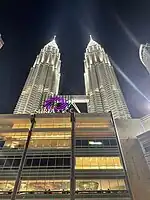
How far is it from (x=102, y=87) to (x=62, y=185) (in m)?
51.6

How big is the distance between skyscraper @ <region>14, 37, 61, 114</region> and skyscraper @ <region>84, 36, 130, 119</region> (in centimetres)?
1353

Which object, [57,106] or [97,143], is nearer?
[97,143]

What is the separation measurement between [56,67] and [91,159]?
217 feet

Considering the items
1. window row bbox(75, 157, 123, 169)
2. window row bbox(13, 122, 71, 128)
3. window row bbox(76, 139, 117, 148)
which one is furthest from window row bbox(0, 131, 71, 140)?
window row bbox(75, 157, 123, 169)

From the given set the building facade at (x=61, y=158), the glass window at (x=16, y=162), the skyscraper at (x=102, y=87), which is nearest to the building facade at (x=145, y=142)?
the building facade at (x=61, y=158)

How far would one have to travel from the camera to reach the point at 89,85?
85.0 meters

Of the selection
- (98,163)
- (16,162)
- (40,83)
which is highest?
(40,83)

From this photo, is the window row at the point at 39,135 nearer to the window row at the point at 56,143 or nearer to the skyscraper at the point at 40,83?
the window row at the point at 56,143

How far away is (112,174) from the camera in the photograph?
31859 millimetres

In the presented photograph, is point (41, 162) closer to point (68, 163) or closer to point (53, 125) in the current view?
point (68, 163)

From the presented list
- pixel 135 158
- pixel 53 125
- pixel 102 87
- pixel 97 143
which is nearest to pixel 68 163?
pixel 97 143

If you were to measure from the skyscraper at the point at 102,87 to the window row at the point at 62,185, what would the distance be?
1479 inches

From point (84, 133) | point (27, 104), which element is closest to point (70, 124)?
point (84, 133)

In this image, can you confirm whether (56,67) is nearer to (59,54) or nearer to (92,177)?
(59,54)
